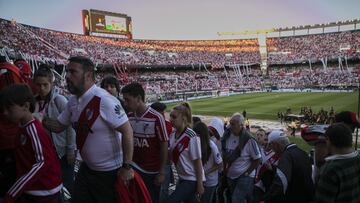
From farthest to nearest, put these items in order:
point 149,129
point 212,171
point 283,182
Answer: point 212,171 < point 149,129 < point 283,182

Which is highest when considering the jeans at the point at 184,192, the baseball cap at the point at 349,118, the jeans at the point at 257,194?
the baseball cap at the point at 349,118

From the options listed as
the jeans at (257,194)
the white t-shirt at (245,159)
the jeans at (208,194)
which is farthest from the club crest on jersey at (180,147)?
the jeans at (257,194)

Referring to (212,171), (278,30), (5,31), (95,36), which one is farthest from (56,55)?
(278,30)

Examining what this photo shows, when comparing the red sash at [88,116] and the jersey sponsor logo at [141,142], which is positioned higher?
the red sash at [88,116]

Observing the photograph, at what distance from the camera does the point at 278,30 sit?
9219cm

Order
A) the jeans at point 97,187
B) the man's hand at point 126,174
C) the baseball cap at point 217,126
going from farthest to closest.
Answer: the baseball cap at point 217,126 → the jeans at point 97,187 → the man's hand at point 126,174

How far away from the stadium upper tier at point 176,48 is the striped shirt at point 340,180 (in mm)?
42396

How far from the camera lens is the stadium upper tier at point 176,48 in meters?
47.7

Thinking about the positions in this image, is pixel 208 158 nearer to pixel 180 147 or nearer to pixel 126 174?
pixel 180 147

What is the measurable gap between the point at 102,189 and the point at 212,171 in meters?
2.14

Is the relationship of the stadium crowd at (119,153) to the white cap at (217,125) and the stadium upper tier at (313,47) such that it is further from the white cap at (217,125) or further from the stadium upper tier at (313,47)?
the stadium upper tier at (313,47)

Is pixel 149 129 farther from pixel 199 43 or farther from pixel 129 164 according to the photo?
pixel 199 43

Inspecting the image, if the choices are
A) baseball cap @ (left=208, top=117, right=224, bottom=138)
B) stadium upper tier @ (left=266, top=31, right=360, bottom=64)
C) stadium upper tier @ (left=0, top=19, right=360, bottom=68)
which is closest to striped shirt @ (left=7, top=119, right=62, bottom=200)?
baseball cap @ (left=208, top=117, right=224, bottom=138)

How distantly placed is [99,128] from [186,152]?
1.62m
